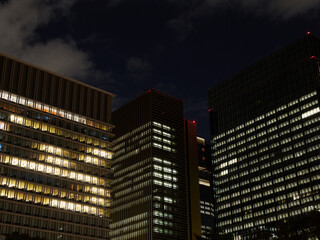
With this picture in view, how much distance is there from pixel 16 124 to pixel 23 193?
74.4ft

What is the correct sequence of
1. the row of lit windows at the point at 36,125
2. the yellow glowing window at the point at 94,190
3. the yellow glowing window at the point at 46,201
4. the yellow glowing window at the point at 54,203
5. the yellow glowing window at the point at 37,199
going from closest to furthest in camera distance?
the yellow glowing window at the point at 37,199 < the yellow glowing window at the point at 46,201 < the yellow glowing window at the point at 54,203 < the row of lit windows at the point at 36,125 < the yellow glowing window at the point at 94,190

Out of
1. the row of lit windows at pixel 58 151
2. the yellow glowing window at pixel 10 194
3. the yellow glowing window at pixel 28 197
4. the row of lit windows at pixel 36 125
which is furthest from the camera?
the row of lit windows at pixel 36 125

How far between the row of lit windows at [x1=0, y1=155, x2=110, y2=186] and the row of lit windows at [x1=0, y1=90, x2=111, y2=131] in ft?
63.3

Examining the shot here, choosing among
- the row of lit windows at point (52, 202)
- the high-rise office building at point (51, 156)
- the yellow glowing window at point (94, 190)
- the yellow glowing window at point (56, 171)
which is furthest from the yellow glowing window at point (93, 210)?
the yellow glowing window at point (56, 171)

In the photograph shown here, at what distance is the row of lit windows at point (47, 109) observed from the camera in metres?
153

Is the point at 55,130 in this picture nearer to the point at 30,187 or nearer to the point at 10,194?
the point at 30,187

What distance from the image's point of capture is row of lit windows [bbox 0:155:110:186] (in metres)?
146

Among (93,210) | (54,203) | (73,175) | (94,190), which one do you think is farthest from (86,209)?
(73,175)

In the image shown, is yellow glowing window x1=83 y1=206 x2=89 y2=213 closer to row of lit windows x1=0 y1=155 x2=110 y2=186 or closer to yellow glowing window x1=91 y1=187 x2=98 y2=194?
Result: yellow glowing window x1=91 y1=187 x2=98 y2=194

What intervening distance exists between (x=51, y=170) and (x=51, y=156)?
15.4 ft

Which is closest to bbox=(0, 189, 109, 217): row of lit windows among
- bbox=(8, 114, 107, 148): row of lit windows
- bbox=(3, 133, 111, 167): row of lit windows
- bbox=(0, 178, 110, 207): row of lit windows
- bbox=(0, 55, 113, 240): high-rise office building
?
bbox=(0, 55, 113, 240): high-rise office building

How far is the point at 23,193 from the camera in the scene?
468 feet

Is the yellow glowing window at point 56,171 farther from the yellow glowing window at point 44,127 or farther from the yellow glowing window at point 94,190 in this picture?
the yellow glowing window at point 44,127

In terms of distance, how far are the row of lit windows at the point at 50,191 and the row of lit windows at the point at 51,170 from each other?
536cm
